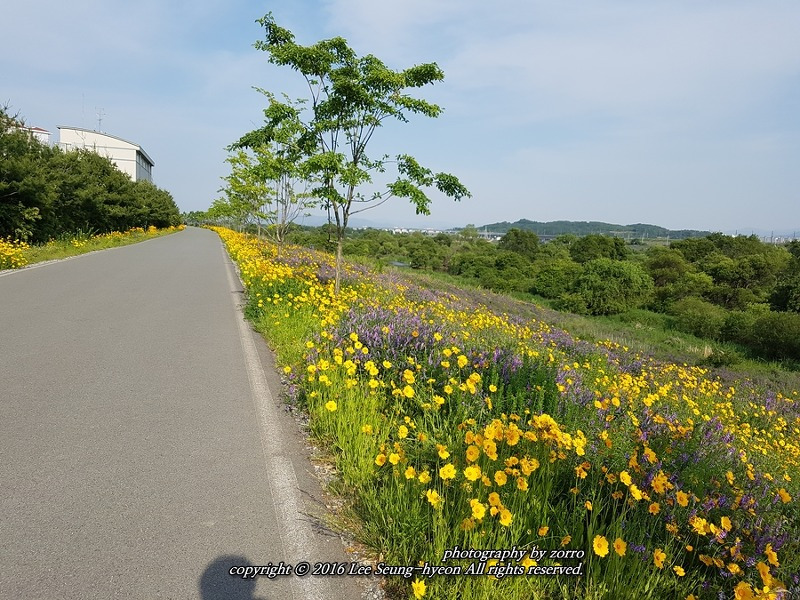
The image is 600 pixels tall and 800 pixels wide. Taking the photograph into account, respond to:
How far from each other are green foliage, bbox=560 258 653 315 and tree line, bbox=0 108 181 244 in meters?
34.1

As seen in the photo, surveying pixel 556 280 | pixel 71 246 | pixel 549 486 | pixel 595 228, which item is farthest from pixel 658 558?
pixel 595 228

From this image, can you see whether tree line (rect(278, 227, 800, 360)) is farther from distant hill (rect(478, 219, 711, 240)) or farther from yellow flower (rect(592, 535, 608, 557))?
distant hill (rect(478, 219, 711, 240))

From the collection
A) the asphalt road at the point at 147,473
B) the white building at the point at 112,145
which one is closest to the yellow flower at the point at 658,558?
the asphalt road at the point at 147,473

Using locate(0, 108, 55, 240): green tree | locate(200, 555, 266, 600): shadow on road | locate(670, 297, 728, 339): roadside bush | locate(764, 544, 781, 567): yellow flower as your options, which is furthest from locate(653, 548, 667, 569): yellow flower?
locate(670, 297, 728, 339): roadside bush

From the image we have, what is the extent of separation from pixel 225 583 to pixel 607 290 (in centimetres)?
4088

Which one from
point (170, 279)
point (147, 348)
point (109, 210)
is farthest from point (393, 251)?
point (147, 348)

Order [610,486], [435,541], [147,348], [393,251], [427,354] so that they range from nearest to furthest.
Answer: [435,541] < [610,486] < [427,354] < [147,348] < [393,251]

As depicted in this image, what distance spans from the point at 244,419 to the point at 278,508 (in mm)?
1476

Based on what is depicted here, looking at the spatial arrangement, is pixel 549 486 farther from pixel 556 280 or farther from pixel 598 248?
pixel 598 248

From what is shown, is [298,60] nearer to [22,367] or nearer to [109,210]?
[22,367]

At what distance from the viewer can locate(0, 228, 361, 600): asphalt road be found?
2240 millimetres

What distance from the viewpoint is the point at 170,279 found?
13047 millimetres

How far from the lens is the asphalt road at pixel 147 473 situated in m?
2.24

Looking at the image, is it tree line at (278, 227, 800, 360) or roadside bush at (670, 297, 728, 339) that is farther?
roadside bush at (670, 297, 728, 339)
